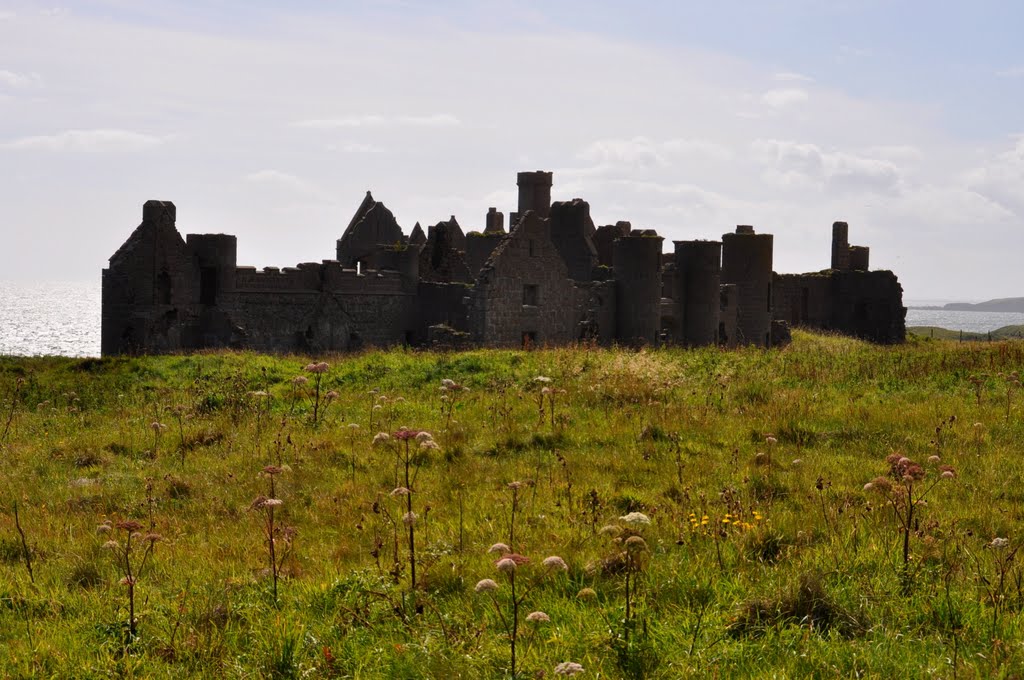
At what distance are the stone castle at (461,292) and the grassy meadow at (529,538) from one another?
14228mm

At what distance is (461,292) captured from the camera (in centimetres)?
3578

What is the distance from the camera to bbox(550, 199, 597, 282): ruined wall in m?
38.7

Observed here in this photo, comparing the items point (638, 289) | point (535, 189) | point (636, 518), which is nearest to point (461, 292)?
point (638, 289)

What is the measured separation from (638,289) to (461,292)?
6.61m

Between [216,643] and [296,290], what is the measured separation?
29.2 metres

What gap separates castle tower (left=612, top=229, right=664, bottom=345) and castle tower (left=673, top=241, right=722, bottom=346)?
99.9 inches

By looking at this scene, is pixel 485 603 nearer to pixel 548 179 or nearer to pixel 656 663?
pixel 656 663

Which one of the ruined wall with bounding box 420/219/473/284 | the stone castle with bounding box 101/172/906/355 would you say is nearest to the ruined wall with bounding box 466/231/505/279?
the stone castle with bounding box 101/172/906/355

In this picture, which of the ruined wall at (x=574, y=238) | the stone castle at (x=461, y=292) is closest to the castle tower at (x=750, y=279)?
the stone castle at (x=461, y=292)

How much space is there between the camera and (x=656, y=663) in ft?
17.3

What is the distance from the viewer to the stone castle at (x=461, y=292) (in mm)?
30812

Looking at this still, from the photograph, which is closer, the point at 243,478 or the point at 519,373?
the point at 243,478

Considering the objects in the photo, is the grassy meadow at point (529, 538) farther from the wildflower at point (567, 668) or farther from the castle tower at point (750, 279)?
the castle tower at point (750, 279)

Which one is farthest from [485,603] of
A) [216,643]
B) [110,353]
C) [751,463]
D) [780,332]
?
[780,332]
